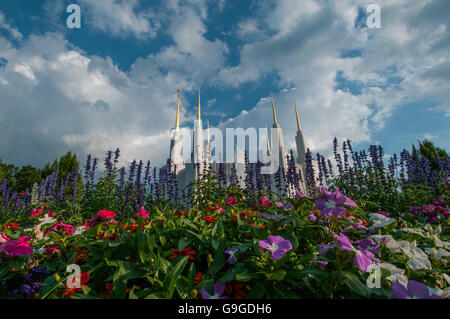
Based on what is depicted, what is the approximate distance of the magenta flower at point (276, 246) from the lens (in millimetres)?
1124

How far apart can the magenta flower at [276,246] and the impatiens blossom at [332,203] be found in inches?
11.7

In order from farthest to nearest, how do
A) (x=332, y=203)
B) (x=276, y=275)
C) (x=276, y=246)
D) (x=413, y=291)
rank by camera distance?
1. (x=332, y=203)
2. (x=276, y=246)
3. (x=276, y=275)
4. (x=413, y=291)

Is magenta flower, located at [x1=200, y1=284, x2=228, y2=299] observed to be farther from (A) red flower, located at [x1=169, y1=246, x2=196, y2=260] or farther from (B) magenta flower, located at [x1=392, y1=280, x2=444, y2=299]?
(B) magenta flower, located at [x1=392, y1=280, x2=444, y2=299]

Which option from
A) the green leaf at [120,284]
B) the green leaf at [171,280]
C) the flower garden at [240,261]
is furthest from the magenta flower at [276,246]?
the green leaf at [120,284]

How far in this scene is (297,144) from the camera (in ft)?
46.9

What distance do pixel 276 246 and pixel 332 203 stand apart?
439 millimetres

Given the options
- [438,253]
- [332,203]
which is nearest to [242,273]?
[332,203]

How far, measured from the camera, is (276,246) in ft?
3.92

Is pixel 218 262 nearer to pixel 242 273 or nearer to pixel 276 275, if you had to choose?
pixel 242 273

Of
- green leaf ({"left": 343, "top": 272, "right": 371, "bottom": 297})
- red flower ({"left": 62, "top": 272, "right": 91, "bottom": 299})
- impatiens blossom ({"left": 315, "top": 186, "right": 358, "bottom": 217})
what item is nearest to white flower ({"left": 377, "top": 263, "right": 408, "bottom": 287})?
green leaf ({"left": 343, "top": 272, "right": 371, "bottom": 297})

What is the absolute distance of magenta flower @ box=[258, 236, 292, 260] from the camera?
1124mm

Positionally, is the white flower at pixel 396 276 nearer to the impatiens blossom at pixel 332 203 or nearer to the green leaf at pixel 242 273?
the impatiens blossom at pixel 332 203
